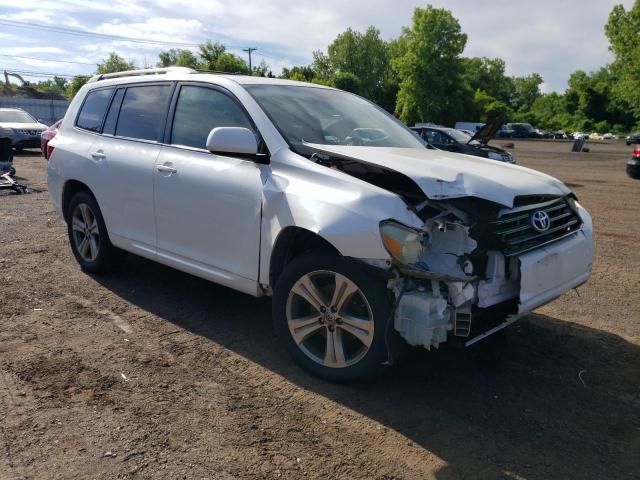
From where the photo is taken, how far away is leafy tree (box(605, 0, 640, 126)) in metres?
42.7

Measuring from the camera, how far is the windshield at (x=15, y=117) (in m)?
20.0

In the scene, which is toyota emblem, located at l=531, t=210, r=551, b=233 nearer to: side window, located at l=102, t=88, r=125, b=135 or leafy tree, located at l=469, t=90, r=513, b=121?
side window, located at l=102, t=88, r=125, b=135

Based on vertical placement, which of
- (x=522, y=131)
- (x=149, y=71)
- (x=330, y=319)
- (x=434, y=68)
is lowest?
(x=522, y=131)

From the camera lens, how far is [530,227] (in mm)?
3600

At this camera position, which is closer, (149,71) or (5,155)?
(149,71)

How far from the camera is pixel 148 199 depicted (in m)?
4.70

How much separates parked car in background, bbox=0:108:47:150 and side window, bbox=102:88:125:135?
16063 millimetres

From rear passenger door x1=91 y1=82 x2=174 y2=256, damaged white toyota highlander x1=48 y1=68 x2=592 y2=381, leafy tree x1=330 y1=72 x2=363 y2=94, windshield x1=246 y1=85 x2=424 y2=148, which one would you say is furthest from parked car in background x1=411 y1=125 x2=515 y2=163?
leafy tree x1=330 y1=72 x2=363 y2=94

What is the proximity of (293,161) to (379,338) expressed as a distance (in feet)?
4.18

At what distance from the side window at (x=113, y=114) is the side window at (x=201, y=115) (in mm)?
991

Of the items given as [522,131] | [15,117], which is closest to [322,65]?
[522,131]

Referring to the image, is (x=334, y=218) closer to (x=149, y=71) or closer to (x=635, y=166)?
(x=149, y=71)

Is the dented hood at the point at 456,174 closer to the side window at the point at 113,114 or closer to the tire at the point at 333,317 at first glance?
the tire at the point at 333,317

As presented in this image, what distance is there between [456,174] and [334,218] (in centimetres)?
80
